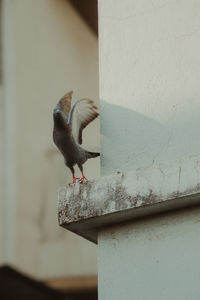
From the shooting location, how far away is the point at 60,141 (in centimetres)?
495

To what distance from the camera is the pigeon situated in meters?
4.89

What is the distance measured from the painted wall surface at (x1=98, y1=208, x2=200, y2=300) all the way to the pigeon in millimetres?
1118

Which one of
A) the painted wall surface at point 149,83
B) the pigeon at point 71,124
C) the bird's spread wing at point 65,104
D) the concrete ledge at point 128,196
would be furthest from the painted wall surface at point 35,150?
the concrete ledge at point 128,196

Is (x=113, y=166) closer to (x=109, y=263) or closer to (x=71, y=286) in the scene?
(x=109, y=263)

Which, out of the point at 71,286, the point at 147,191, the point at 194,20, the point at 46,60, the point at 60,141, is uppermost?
the point at 46,60

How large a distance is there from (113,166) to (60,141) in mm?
971

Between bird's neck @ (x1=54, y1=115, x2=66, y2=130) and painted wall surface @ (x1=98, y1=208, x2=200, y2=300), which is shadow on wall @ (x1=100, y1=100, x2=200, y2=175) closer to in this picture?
painted wall surface @ (x1=98, y1=208, x2=200, y2=300)

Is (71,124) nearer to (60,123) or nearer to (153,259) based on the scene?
(60,123)

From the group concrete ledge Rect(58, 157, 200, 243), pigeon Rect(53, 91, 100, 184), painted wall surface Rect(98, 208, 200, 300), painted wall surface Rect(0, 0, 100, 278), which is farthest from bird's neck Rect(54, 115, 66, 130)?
painted wall surface Rect(0, 0, 100, 278)

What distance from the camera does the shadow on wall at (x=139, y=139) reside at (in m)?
3.86

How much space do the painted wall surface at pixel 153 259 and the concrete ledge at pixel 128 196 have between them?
63mm

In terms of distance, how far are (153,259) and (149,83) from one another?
843 mm

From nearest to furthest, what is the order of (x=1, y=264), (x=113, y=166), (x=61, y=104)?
(x=113, y=166) → (x=61, y=104) → (x=1, y=264)

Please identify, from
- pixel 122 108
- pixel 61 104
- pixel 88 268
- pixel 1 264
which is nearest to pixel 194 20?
pixel 122 108
